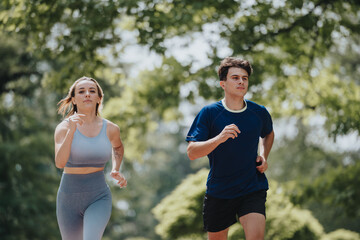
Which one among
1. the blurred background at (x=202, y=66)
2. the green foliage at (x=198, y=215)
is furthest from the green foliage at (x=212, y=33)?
the green foliage at (x=198, y=215)

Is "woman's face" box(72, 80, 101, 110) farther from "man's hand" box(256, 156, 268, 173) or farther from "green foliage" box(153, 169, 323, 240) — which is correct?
"green foliage" box(153, 169, 323, 240)

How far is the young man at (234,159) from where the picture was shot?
12.5ft

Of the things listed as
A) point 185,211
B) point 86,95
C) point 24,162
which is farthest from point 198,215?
point 24,162

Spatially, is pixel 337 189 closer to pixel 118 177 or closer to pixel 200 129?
pixel 200 129

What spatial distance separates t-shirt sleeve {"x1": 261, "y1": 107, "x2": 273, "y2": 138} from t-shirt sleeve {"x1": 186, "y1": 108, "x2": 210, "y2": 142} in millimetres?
523

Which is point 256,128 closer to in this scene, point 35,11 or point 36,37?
point 35,11

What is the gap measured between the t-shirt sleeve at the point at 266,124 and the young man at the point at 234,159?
24 millimetres

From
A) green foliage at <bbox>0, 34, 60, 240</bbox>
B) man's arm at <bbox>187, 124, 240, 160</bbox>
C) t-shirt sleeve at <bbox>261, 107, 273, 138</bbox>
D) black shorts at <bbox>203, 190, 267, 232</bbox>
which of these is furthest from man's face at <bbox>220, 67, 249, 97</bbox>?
green foliage at <bbox>0, 34, 60, 240</bbox>

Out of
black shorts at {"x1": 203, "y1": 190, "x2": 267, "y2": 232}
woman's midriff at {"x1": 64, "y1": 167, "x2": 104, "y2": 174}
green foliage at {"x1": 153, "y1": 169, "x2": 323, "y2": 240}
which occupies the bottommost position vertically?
black shorts at {"x1": 203, "y1": 190, "x2": 267, "y2": 232}

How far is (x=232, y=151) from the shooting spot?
12.6 feet

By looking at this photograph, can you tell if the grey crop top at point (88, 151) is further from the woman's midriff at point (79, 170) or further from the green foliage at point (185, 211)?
the green foliage at point (185, 211)

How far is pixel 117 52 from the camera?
10.4 meters

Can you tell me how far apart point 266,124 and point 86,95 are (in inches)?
60.1

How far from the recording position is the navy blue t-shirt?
12.6 feet
